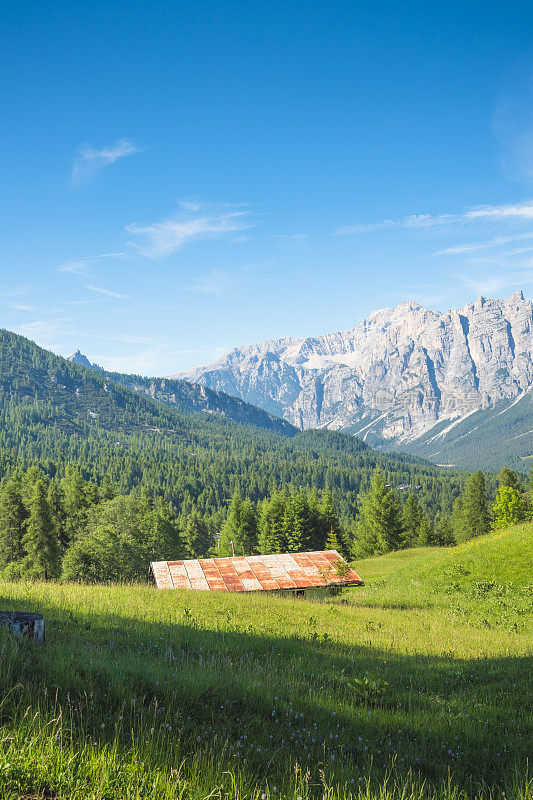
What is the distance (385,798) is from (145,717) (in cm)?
236

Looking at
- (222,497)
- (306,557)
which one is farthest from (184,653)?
(222,497)

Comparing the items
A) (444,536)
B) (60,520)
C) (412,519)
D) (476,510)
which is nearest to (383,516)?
(412,519)

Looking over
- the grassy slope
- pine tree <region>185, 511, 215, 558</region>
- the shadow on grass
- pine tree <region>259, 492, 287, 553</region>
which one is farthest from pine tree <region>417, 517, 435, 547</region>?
the shadow on grass

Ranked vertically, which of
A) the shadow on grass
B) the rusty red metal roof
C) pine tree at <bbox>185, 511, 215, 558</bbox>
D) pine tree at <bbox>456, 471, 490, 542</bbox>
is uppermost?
the shadow on grass

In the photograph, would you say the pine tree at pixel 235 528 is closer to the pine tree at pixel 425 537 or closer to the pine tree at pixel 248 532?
the pine tree at pixel 248 532

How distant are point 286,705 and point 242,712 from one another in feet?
1.97

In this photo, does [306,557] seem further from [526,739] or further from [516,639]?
[526,739]

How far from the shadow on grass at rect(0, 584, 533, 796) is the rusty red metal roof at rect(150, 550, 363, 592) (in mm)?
16944

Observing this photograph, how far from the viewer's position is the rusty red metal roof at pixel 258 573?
25069mm

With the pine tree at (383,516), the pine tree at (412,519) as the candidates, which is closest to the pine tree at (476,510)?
the pine tree at (412,519)

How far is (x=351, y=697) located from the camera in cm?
632

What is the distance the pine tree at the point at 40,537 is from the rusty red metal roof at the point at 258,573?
25561 mm

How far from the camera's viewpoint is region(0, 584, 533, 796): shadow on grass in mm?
4266

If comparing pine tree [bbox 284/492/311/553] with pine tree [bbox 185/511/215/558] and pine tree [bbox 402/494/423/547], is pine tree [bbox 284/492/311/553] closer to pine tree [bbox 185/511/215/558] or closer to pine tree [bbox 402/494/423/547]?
pine tree [bbox 402/494/423/547]
